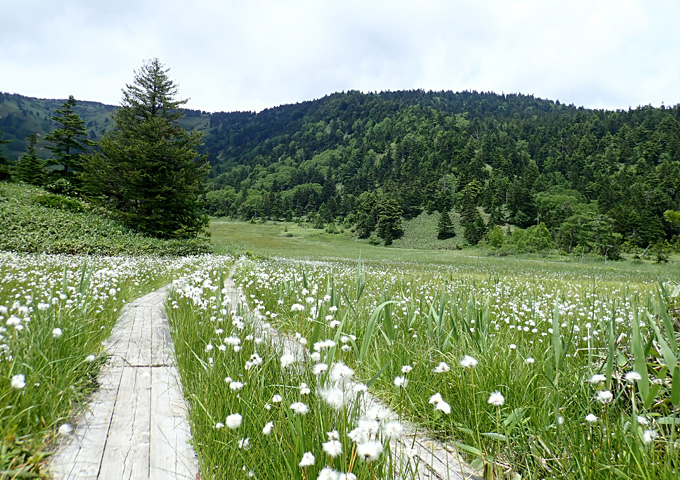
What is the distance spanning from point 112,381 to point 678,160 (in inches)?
5711

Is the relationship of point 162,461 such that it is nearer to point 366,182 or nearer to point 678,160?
point 366,182

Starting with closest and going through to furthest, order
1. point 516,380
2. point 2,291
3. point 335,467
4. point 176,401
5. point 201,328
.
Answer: point 335,467 → point 516,380 → point 176,401 → point 201,328 → point 2,291

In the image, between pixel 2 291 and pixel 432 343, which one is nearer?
pixel 432 343

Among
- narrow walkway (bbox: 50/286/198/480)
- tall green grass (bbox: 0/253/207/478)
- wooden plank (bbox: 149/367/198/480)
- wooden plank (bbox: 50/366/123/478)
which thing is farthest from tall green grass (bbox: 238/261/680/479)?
tall green grass (bbox: 0/253/207/478)

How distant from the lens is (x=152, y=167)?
2250cm

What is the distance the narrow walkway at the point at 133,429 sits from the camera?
1927mm

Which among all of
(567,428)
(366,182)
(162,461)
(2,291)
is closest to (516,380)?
(567,428)

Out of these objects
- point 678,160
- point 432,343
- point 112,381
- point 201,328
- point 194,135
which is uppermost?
point 678,160

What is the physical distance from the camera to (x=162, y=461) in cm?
202

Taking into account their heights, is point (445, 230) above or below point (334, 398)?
above

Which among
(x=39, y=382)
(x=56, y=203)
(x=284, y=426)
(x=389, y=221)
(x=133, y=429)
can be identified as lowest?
(x=133, y=429)

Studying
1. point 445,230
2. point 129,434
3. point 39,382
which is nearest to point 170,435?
point 129,434

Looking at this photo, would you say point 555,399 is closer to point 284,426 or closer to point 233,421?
point 284,426

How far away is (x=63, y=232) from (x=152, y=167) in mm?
7265
